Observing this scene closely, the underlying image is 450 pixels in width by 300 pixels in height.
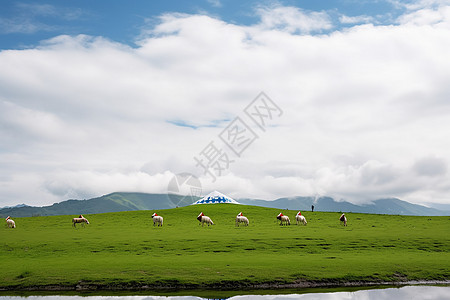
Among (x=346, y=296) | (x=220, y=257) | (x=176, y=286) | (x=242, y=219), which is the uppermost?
(x=242, y=219)

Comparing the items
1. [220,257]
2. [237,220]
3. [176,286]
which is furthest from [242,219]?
[176,286]

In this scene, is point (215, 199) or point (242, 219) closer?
point (242, 219)

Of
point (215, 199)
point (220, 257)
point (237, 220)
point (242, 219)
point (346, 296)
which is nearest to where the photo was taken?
point (346, 296)

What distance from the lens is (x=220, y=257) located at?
120 feet

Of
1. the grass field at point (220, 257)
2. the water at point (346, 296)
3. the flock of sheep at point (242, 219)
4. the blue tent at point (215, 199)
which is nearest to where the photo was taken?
the water at point (346, 296)

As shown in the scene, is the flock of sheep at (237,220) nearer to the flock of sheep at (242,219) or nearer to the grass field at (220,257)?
the flock of sheep at (242,219)

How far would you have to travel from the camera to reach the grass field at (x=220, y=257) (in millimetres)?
31172

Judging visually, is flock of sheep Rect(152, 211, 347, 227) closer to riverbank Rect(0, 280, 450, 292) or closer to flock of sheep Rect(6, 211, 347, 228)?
flock of sheep Rect(6, 211, 347, 228)

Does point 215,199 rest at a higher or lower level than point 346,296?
higher

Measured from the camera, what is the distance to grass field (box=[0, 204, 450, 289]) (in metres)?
31.2

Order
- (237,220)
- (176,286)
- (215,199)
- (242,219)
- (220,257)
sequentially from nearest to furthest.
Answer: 1. (176,286)
2. (220,257)
3. (237,220)
4. (242,219)
5. (215,199)

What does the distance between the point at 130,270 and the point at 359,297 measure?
59.3 feet

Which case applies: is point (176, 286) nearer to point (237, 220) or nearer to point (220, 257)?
point (220, 257)

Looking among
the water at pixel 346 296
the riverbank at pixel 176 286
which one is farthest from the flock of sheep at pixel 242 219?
the water at pixel 346 296
